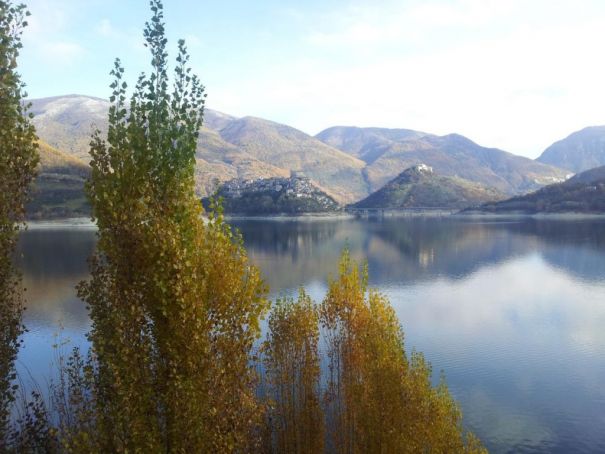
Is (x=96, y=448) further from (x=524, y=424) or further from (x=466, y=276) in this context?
(x=466, y=276)

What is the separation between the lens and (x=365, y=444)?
28000 mm

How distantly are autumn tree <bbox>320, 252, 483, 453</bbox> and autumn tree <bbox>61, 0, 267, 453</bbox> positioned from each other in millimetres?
12697

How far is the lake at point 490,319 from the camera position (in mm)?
42312

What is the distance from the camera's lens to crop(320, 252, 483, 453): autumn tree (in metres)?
25.2

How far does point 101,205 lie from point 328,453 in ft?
87.5

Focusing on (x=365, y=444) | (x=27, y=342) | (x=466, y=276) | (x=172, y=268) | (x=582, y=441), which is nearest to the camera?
(x=172, y=268)

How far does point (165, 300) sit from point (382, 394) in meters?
17.3

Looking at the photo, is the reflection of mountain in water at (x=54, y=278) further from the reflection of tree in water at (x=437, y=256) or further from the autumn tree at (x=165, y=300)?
the reflection of tree in water at (x=437, y=256)

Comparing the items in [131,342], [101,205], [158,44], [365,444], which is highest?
[158,44]

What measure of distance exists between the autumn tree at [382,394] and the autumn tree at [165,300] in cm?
1270

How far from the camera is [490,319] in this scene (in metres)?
76.1

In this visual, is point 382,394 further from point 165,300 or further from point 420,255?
point 420,255

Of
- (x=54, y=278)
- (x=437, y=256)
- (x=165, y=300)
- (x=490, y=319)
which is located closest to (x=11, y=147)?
(x=165, y=300)

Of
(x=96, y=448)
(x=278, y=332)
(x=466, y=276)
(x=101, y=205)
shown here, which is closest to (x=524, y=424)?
(x=278, y=332)
